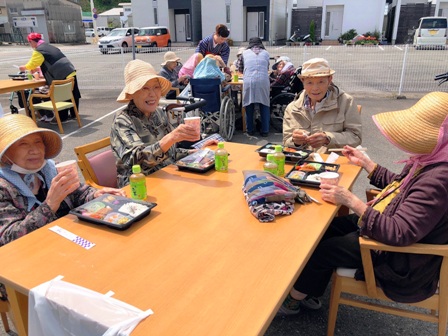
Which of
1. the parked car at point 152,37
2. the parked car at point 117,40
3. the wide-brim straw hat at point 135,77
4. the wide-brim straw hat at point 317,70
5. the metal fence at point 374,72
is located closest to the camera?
the wide-brim straw hat at point 135,77

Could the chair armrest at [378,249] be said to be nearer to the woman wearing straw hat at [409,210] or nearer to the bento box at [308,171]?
the woman wearing straw hat at [409,210]

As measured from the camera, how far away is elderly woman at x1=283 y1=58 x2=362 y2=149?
2801 mm

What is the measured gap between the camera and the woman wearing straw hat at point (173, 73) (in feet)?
20.5

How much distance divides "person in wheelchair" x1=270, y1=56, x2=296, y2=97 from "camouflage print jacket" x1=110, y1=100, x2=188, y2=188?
3.73m

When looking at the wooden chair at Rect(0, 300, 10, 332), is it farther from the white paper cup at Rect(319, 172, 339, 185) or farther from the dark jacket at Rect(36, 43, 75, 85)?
the dark jacket at Rect(36, 43, 75, 85)

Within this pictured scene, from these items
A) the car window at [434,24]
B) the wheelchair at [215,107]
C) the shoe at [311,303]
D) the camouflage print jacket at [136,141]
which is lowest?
the shoe at [311,303]

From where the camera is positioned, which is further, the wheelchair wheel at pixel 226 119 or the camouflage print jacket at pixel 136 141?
the wheelchair wheel at pixel 226 119

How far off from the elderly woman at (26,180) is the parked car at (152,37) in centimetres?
2272

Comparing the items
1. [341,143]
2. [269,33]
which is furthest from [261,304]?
[269,33]

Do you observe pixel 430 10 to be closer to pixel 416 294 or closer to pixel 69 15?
pixel 416 294

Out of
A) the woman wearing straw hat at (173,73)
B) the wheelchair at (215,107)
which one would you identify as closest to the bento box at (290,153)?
the wheelchair at (215,107)

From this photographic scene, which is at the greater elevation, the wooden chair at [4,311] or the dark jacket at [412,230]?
the dark jacket at [412,230]

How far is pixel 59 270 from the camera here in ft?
4.54

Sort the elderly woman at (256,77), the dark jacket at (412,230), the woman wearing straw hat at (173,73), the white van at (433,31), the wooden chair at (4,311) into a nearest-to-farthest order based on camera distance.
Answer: the dark jacket at (412,230), the wooden chair at (4,311), the elderly woman at (256,77), the woman wearing straw hat at (173,73), the white van at (433,31)
